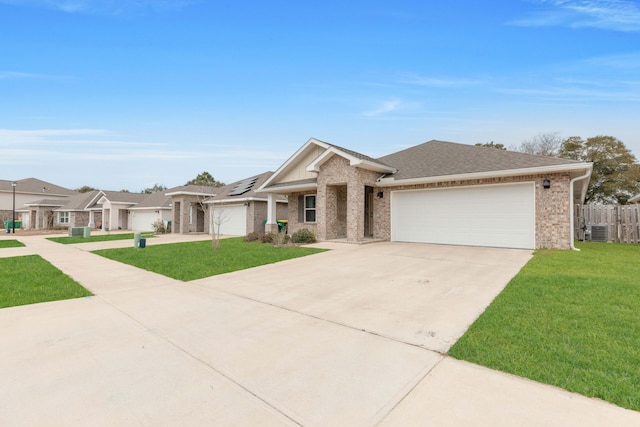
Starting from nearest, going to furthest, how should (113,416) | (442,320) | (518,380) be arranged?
(113,416) → (518,380) → (442,320)

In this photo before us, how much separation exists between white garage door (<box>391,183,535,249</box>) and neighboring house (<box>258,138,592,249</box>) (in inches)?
1.2

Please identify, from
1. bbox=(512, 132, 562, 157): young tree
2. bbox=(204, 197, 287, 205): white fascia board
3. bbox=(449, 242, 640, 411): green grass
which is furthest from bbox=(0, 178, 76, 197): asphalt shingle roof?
bbox=(512, 132, 562, 157): young tree

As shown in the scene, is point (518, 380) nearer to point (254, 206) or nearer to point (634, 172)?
point (254, 206)

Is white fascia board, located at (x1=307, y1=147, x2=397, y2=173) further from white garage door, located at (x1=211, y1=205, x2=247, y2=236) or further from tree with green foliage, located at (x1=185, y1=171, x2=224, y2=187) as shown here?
tree with green foliage, located at (x1=185, y1=171, x2=224, y2=187)

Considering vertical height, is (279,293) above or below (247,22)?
below

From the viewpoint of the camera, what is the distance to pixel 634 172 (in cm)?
2361

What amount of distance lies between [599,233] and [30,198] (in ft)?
223

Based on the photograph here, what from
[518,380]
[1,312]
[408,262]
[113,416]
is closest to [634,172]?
[408,262]

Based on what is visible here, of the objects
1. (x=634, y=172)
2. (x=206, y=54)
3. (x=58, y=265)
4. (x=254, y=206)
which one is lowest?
(x=58, y=265)

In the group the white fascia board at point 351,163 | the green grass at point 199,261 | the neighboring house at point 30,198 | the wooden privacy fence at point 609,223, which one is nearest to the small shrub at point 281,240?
the green grass at point 199,261

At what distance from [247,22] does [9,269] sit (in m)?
11.9

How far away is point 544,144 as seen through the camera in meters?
30.5

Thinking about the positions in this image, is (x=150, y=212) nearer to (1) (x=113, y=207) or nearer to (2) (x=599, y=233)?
(1) (x=113, y=207)

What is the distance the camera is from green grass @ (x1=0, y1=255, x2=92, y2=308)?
18.9 feet
